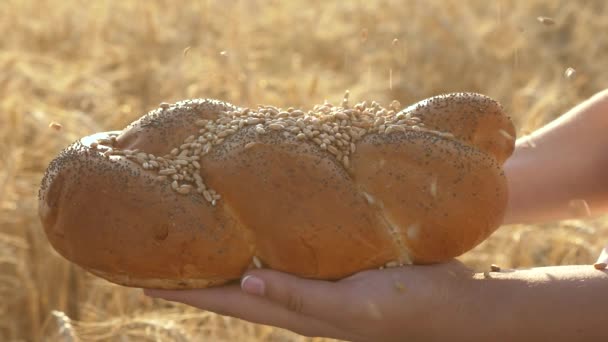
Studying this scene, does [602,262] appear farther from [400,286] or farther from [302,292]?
[302,292]

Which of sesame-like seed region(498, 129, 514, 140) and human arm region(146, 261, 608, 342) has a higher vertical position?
sesame-like seed region(498, 129, 514, 140)

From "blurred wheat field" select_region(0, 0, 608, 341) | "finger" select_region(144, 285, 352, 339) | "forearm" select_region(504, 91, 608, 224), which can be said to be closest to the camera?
"finger" select_region(144, 285, 352, 339)

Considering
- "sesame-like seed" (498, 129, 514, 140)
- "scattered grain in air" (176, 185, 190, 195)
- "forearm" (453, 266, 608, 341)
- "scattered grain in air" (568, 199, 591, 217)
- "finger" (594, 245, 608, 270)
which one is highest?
"sesame-like seed" (498, 129, 514, 140)

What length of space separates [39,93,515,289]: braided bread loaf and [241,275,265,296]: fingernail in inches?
2.1

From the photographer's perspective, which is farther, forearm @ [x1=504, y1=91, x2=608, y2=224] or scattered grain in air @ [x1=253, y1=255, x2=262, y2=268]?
forearm @ [x1=504, y1=91, x2=608, y2=224]

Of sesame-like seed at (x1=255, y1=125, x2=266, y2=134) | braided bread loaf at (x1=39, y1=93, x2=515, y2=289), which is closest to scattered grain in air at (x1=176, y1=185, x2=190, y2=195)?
braided bread loaf at (x1=39, y1=93, x2=515, y2=289)

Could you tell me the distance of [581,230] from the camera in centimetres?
313

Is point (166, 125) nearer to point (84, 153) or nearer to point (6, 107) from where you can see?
point (84, 153)

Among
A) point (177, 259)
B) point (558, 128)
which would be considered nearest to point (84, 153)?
point (177, 259)

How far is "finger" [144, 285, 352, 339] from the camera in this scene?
189cm

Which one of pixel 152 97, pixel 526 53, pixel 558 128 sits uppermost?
pixel 526 53

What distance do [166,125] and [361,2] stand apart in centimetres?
420

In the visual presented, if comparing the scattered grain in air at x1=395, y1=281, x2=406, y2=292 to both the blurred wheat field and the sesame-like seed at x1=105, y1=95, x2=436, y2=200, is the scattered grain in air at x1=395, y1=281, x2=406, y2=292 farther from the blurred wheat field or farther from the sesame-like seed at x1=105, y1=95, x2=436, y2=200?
the blurred wheat field

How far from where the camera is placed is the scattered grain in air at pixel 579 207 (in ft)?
8.73
